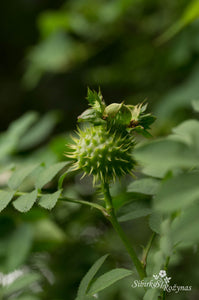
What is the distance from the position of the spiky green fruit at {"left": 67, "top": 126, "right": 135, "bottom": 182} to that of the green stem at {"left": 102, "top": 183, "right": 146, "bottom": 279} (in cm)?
3

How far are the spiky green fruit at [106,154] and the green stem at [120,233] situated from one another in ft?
0.11

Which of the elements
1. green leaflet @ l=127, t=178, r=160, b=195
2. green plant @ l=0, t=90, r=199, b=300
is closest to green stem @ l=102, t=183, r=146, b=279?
green plant @ l=0, t=90, r=199, b=300

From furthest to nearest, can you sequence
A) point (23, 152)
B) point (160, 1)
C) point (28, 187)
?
point (160, 1)
point (23, 152)
point (28, 187)

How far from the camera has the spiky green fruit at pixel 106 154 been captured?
2.41 feet

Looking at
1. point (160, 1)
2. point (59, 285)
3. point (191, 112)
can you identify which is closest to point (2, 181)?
point (59, 285)

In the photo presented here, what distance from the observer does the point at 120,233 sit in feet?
2.24

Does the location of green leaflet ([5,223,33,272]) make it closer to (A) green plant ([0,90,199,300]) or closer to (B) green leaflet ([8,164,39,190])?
(A) green plant ([0,90,199,300])

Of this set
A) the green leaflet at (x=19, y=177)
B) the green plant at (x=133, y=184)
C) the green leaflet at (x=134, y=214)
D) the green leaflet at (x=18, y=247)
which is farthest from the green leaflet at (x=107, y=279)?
the green leaflet at (x=18, y=247)

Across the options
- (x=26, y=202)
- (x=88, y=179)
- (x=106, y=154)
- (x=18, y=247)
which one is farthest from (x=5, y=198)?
(x=88, y=179)

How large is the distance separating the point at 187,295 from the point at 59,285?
1.36 feet

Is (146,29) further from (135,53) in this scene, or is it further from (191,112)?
(191,112)

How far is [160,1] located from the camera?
2268 millimetres

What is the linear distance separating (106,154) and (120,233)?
0.15 metres

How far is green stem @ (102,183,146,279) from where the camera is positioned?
2.19 feet
